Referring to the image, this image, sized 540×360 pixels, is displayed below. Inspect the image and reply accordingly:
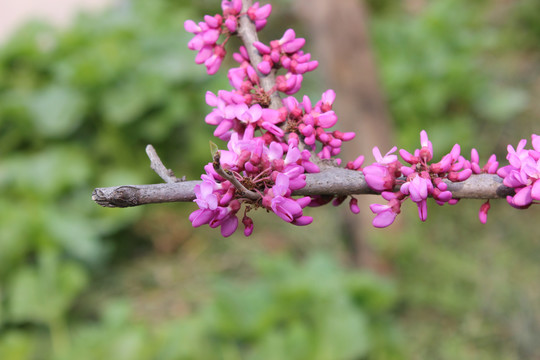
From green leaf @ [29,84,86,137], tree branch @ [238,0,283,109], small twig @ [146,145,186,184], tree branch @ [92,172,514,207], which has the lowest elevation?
green leaf @ [29,84,86,137]

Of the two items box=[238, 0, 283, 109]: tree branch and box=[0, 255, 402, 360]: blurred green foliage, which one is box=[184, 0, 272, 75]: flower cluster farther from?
box=[0, 255, 402, 360]: blurred green foliage

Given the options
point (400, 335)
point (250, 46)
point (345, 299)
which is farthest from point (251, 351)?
point (250, 46)

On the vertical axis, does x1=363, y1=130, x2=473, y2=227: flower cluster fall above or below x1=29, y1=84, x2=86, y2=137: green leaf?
above

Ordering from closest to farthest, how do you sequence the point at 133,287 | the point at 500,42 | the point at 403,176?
the point at 403,176
the point at 133,287
the point at 500,42

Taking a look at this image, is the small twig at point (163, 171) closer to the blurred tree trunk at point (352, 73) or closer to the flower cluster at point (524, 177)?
the flower cluster at point (524, 177)

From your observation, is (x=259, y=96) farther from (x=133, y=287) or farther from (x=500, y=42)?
(x=500, y=42)

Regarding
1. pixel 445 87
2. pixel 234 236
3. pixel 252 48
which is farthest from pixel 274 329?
pixel 445 87

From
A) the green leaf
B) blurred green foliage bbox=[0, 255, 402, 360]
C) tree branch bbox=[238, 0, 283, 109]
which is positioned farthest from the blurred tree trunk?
tree branch bbox=[238, 0, 283, 109]
